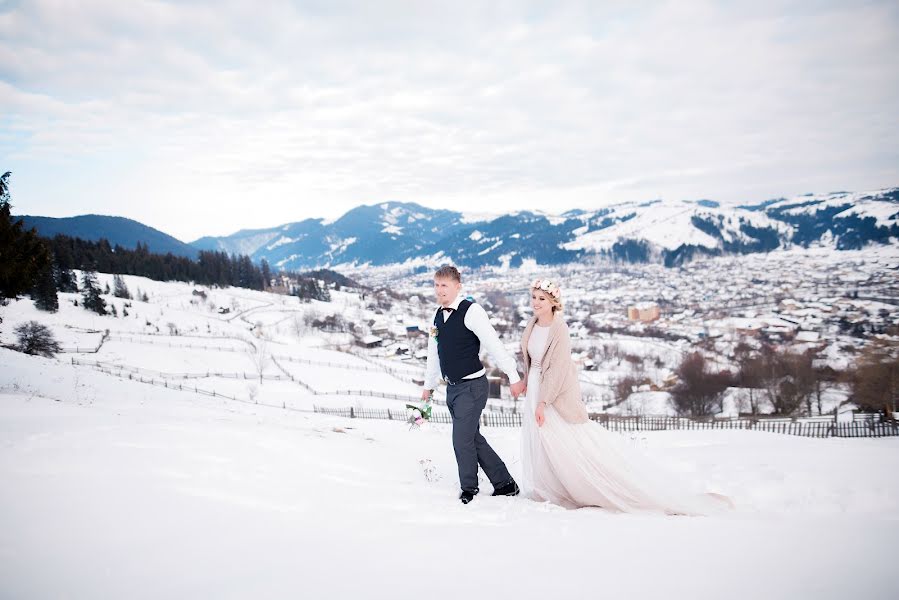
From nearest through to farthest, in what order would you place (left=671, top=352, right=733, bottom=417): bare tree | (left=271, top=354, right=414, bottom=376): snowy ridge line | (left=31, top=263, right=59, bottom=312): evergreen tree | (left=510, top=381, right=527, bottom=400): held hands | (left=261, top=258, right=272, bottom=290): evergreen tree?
(left=510, top=381, right=527, bottom=400): held hands, (left=671, top=352, right=733, bottom=417): bare tree, (left=271, top=354, right=414, bottom=376): snowy ridge line, (left=31, top=263, right=59, bottom=312): evergreen tree, (left=261, top=258, right=272, bottom=290): evergreen tree

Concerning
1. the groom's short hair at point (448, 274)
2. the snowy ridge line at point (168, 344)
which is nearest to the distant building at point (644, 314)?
the snowy ridge line at point (168, 344)

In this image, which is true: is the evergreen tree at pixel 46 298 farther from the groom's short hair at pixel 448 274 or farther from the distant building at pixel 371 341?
the groom's short hair at pixel 448 274

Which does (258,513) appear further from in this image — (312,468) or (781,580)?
(781,580)

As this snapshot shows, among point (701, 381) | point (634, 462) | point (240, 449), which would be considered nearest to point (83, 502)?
point (240, 449)

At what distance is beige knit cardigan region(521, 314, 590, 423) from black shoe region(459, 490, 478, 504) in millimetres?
1202

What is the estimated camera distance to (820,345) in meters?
46.6

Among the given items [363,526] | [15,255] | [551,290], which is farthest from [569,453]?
[15,255]

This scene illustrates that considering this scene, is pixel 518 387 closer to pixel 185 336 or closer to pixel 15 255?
pixel 15 255

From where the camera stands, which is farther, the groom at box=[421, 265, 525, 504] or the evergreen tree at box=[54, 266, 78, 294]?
the evergreen tree at box=[54, 266, 78, 294]

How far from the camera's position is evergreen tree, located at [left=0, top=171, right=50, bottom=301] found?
10.4 meters

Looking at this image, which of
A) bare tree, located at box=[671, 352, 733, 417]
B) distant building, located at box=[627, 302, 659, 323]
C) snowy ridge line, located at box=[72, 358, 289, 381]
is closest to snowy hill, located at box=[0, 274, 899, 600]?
snowy ridge line, located at box=[72, 358, 289, 381]

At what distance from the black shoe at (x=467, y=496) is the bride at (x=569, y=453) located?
602 mm

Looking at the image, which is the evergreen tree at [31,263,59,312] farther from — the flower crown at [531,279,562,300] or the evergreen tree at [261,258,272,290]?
the flower crown at [531,279,562,300]

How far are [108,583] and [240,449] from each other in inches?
106
